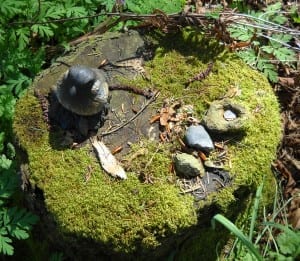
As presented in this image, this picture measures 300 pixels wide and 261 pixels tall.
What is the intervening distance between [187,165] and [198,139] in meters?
0.19

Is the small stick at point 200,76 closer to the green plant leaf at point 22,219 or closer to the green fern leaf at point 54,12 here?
the green fern leaf at point 54,12

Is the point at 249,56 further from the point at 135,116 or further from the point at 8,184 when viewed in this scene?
the point at 8,184

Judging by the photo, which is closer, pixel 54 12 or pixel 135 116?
pixel 135 116

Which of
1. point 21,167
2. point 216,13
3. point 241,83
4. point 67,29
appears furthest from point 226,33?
point 21,167

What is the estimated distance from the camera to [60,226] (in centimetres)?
295

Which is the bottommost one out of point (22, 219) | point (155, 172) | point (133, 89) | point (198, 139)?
point (22, 219)

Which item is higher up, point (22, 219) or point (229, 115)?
point (229, 115)

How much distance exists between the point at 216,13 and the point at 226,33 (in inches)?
6.0

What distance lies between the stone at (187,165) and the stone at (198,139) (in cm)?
8

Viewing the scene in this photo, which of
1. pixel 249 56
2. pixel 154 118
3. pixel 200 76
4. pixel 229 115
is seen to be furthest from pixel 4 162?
pixel 249 56

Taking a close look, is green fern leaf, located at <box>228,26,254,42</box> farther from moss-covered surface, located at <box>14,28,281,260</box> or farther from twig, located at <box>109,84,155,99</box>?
twig, located at <box>109,84,155,99</box>

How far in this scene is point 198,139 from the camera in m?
3.02

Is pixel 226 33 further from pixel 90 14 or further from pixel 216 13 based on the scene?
pixel 90 14

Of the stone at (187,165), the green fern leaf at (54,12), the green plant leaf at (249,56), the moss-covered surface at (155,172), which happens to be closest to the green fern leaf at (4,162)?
the moss-covered surface at (155,172)
